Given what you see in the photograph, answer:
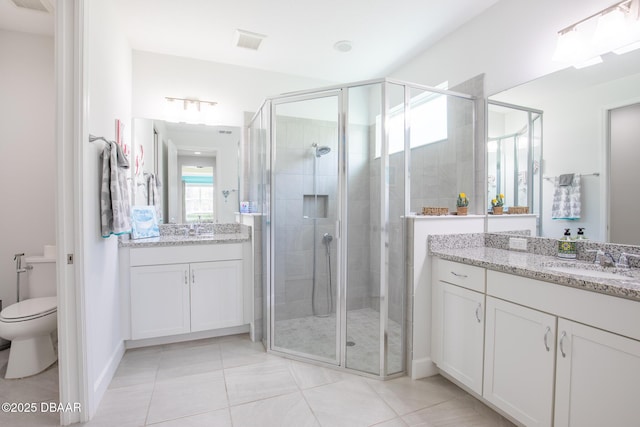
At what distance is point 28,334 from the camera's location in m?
2.05

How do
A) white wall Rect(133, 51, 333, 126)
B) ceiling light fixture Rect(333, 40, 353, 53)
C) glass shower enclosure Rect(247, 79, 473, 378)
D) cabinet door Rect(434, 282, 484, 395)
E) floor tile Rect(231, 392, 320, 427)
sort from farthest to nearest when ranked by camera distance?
white wall Rect(133, 51, 333, 126)
ceiling light fixture Rect(333, 40, 353, 53)
glass shower enclosure Rect(247, 79, 473, 378)
cabinet door Rect(434, 282, 484, 395)
floor tile Rect(231, 392, 320, 427)

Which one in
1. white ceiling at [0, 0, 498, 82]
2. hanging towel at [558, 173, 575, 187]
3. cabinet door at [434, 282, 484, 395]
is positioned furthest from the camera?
white ceiling at [0, 0, 498, 82]

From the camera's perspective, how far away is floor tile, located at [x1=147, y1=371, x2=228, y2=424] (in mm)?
1742

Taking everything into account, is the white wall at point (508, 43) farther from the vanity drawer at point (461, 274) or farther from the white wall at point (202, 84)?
the white wall at point (202, 84)

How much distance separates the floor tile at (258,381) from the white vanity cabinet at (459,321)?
1046mm

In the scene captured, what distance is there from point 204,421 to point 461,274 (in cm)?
175

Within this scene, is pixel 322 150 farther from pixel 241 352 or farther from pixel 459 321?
pixel 241 352

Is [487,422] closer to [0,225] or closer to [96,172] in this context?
[96,172]

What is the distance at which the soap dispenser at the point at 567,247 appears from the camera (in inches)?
70.6

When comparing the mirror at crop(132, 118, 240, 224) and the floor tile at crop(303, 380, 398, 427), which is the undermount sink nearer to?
the floor tile at crop(303, 380, 398, 427)

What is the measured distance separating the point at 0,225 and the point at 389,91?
349 cm

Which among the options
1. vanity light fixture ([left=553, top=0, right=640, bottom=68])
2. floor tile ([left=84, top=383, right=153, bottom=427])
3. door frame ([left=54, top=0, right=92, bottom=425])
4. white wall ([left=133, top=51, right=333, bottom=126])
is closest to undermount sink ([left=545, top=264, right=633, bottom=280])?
vanity light fixture ([left=553, top=0, right=640, bottom=68])

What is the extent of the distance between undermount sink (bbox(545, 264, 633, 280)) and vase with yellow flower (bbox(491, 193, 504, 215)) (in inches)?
27.6

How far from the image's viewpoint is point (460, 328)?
188 centimetres
